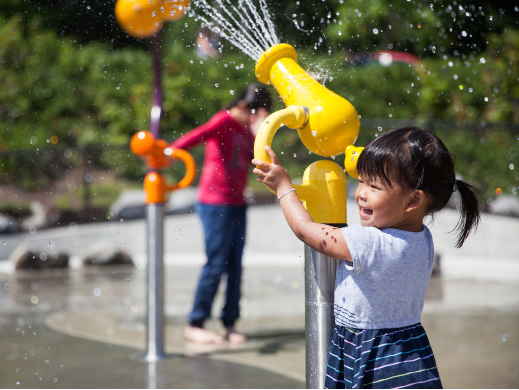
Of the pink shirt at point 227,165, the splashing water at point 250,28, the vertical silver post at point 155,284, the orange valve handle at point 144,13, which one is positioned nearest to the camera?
the splashing water at point 250,28

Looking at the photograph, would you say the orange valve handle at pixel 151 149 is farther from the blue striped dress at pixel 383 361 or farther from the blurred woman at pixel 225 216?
the blue striped dress at pixel 383 361

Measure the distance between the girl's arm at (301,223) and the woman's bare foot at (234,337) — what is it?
81.7 inches

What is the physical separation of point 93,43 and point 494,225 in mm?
8225

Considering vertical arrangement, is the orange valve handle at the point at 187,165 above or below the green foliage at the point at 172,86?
below

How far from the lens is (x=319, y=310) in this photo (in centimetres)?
148

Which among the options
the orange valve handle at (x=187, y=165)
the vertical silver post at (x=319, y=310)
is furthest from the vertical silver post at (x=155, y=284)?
the vertical silver post at (x=319, y=310)

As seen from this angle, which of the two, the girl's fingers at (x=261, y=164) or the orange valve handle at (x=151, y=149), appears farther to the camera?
the orange valve handle at (x=151, y=149)

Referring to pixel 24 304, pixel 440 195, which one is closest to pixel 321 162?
pixel 440 195

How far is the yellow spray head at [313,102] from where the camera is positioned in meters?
1.49

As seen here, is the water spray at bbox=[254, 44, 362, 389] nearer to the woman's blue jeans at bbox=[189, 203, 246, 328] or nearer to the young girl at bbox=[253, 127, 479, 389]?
the young girl at bbox=[253, 127, 479, 389]

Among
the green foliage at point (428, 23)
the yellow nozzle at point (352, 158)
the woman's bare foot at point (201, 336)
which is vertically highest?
the green foliage at point (428, 23)

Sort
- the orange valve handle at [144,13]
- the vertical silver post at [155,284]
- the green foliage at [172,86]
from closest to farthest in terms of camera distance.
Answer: the orange valve handle at [144,13] → the vertical silver post at [155,284] → the green foliage at [172,86]

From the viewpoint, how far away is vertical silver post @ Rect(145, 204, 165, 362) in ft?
9.68

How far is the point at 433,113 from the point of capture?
1022 centimetres
